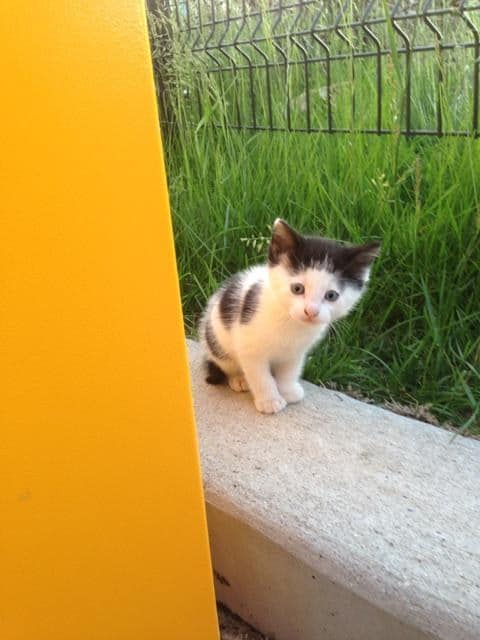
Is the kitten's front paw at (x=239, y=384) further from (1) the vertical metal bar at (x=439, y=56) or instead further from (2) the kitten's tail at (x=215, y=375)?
(1) the vertical metal bar at (x=439, y=56)

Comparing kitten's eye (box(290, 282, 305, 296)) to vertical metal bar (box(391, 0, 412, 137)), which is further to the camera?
vertical metal bar (box(391, 0, 412, 137))

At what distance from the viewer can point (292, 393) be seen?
1.33 metres

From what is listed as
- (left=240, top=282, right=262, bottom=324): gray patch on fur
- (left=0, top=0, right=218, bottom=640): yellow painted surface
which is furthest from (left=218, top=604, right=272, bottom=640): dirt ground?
(left=240, top=282, right=262, bottom=324): gray patch on fur

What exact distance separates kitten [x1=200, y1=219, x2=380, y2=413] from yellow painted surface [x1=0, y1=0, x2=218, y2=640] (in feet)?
1.58

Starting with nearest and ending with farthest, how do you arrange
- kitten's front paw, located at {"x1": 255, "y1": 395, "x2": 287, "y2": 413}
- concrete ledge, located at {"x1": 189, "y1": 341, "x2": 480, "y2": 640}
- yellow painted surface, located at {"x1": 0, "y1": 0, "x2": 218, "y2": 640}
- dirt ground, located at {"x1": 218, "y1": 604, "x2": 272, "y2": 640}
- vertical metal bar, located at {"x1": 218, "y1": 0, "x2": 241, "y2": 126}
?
yellow painted surface, located at {"x1": 0, "y1": 0, "x2": 218, "y2": 640}, concrete ledge, located at {"x1": 189, "y1": 341, "x2": 480, "y2": 640}, dirt ground, located at {"x1": 218, "y1": 604, "x2": 272, "y2": 640}, kitten's front paw, located at {"x1": 255, "y1": 395, "x2": 287, "y2": 413}, vertical metal bar, located at {"x1": 218, "y1": 0, "x2": 241, "y2": 126}

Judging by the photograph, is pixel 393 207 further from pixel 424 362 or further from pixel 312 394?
pixel 312 394

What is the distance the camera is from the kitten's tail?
145 cm

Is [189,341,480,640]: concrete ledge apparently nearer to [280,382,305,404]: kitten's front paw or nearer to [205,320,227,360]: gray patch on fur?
[280,382,305,404]: kitten's front paw

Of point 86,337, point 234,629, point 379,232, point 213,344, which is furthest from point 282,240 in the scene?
point 234,629

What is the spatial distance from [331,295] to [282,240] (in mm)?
147

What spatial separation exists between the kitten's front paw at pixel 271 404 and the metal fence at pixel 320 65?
699mm

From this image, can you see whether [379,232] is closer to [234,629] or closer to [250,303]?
[250,303]

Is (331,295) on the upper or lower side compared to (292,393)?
upper

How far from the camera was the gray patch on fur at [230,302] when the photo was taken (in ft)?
4.43
